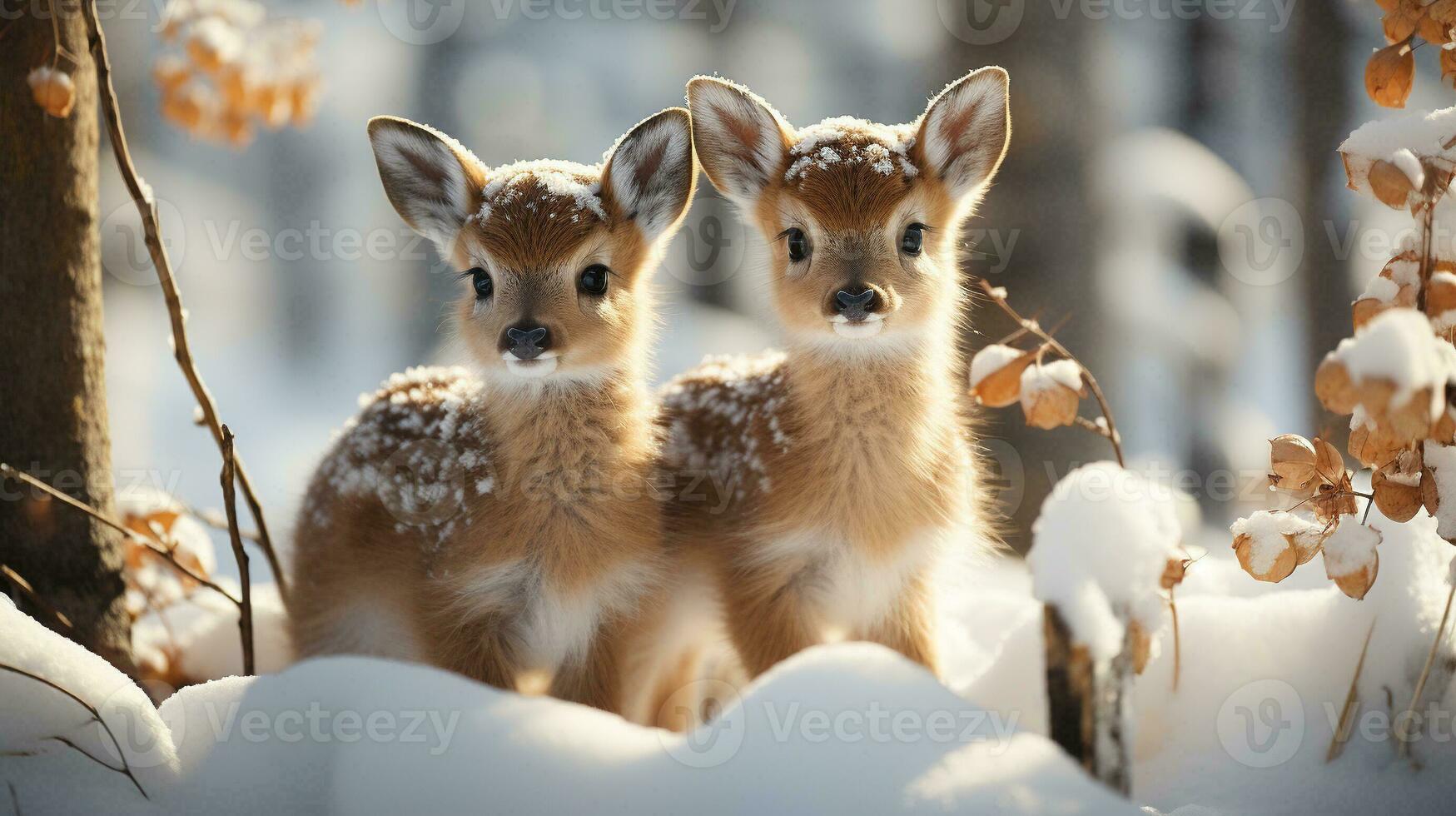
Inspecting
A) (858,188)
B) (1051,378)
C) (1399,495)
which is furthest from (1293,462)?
(858,188)

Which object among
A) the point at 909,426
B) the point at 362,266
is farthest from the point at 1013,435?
the point at 362,266

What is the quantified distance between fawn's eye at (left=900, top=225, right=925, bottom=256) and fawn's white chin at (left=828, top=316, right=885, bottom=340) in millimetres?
314

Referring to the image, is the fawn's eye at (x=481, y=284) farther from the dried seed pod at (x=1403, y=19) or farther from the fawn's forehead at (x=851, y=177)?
the dried seed pod at (x=1403, y=19)

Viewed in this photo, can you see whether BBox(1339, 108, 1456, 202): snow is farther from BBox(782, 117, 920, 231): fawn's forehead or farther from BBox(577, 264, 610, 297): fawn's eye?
BBox(577, 264, 610, 297): fawn's eye

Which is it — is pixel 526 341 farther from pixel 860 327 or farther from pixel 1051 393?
pixel 1051 393

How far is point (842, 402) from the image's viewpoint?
2594 mm

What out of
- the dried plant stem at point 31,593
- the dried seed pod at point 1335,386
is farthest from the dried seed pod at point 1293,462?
the dried plant stem at point 31,593

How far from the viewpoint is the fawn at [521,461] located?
2418mm

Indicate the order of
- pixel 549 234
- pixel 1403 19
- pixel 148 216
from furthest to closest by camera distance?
pixel 549 234
pixel 148 216
pixel 1403 19

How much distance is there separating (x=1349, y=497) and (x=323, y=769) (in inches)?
73.5

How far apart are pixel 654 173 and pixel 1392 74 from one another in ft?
5.01

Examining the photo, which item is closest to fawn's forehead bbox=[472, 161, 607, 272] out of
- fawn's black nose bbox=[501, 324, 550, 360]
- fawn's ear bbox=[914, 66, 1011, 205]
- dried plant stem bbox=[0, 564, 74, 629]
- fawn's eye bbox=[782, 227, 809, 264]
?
fawn's black nose bbox=[501, 324, 550, 360]

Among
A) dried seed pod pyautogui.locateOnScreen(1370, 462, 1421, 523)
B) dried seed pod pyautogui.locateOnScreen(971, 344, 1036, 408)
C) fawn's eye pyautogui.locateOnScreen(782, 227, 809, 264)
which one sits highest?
fawn's eye pyautogui.locateOnScreen(782, 227, 809, 264)

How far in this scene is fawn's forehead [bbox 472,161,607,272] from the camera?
248 centimetres
